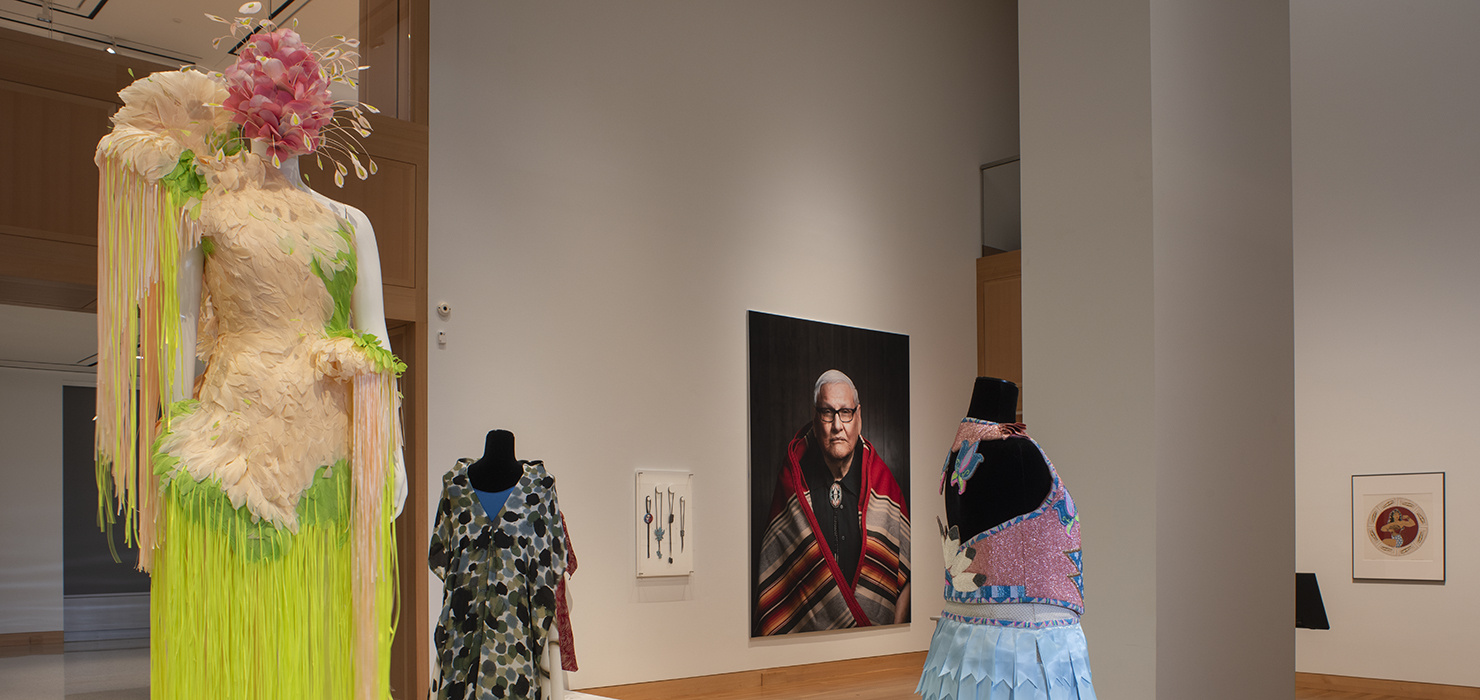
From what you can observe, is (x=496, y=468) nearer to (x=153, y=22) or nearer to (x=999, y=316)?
(x=153, y=22)

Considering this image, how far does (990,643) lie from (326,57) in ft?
6.22

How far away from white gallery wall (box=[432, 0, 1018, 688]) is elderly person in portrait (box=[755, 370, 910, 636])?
194mm

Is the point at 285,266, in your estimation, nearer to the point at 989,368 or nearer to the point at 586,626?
the point at 586,626

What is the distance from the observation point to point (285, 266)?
1812 mm

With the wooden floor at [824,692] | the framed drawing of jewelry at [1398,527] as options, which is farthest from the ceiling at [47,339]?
the framed drawing of jewelry at [1398,527]

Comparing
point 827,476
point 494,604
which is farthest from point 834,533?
point 494,604

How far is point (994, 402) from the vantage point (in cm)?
262

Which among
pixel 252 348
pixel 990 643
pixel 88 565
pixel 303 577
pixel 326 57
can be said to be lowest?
pixel 88 565

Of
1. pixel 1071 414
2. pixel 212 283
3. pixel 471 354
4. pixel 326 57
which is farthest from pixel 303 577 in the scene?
pixel 471 354

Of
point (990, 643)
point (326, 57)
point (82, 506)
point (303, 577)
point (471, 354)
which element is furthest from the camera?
point (82, 506)

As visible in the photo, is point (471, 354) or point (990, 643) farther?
point (471, 354)

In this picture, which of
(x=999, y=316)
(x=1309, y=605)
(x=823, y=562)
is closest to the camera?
(x=1309, y=605)

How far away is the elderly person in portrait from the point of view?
762 cm

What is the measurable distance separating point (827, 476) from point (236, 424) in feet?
21.4
